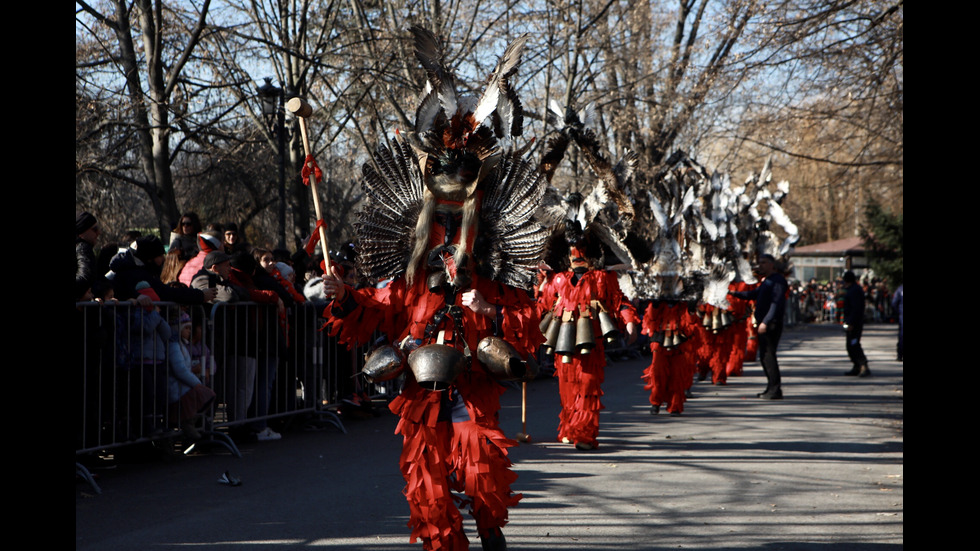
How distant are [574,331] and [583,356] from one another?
25 cm

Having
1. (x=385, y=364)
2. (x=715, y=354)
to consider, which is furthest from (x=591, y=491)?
(x=715, y=354)

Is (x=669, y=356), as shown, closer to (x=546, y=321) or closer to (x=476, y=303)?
(x=546, y=321)

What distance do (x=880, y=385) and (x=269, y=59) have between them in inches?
540

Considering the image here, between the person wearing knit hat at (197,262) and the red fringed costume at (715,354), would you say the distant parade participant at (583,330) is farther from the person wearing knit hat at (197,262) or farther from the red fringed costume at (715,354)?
the red fringed costume at (715,354)

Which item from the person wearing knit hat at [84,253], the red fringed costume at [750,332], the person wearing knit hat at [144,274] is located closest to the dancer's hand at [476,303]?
the person wearing knit hat at [84,253]

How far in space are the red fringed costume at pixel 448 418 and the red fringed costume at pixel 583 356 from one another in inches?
129

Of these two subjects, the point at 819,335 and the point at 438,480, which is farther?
the point at 819,335

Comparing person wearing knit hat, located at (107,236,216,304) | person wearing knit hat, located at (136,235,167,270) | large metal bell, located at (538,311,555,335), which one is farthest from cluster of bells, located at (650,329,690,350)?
person wearing knit hat, located at (136,235,167,270)

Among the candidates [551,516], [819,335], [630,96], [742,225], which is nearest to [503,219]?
[551,516]

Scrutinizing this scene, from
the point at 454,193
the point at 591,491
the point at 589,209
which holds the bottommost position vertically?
the point at 591,491

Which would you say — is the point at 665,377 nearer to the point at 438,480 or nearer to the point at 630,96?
the point at 438,480

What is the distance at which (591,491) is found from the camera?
6.82 metres

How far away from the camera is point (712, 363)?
50.6 feet

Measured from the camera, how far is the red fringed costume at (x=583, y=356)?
857 cm
